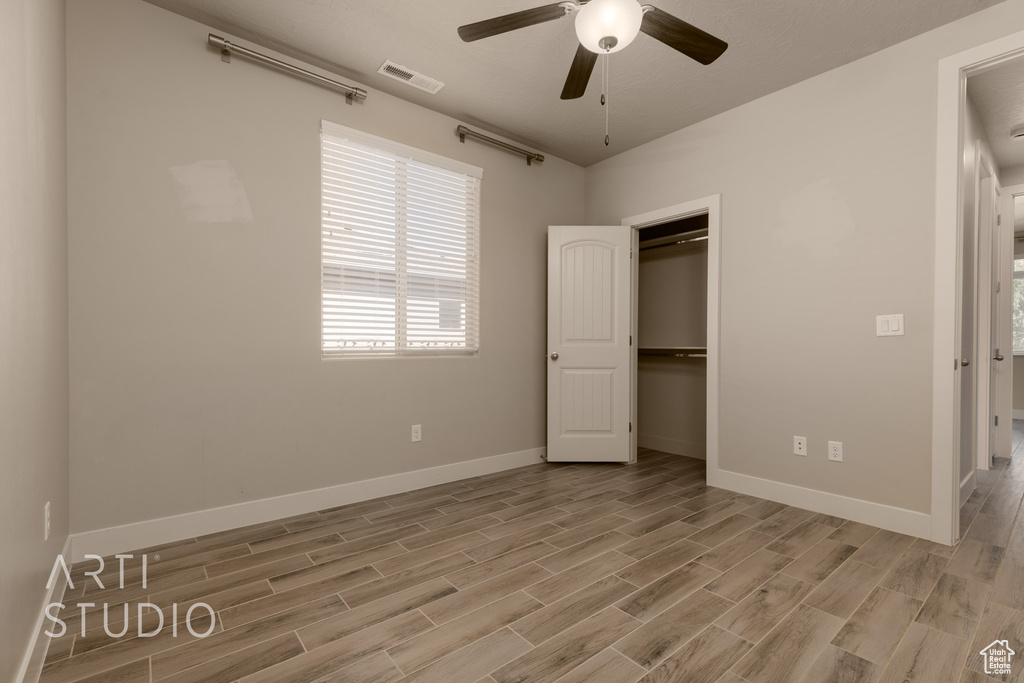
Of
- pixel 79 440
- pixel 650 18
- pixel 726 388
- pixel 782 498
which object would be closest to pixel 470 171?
pixel 650 18

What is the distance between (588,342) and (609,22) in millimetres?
2727

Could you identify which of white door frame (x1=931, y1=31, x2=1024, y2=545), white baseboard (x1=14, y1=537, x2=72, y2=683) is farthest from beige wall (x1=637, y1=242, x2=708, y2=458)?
white baseboard (x1=14, y1=537, x2=72, y2=683)

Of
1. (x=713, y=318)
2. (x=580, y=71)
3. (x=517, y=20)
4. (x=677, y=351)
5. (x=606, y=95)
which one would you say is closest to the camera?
(x=517, y=20)

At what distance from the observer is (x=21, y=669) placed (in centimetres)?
133

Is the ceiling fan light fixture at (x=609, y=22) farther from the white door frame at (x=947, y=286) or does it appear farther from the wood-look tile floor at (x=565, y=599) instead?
the wood-look tile floor at (x=565, y=599)

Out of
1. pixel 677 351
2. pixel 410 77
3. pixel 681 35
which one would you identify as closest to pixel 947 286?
pixel 681 35

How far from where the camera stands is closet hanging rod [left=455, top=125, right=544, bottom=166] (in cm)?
364

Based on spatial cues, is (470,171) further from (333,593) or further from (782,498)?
(782,498)

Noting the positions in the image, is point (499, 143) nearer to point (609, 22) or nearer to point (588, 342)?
point (588, 342)

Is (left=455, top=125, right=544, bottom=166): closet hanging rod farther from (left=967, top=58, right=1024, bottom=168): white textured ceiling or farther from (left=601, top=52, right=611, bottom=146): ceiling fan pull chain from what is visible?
(left=967, top=58, right=1024, bottom=168): white textured ceiling

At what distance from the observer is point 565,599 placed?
1919 mm

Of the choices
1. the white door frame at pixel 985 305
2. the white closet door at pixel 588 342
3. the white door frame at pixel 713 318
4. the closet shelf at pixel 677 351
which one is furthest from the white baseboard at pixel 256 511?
the white door frame at pixel 985 305

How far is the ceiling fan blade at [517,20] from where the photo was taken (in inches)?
72.1

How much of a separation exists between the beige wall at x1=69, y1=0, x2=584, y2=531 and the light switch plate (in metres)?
2.91
